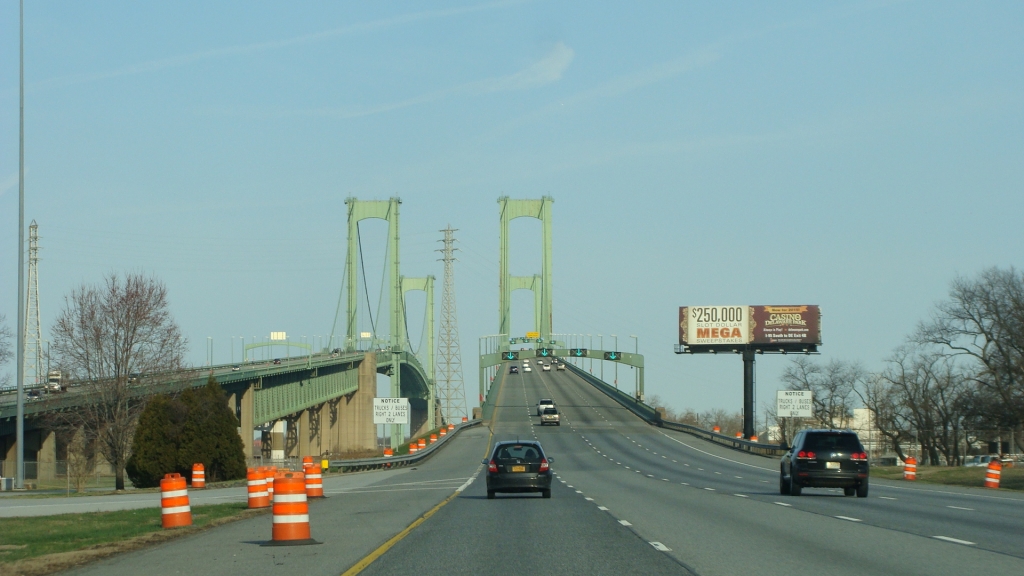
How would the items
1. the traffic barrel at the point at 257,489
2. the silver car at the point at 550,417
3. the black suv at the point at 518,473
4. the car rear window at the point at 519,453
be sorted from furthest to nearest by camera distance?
the silver car at the point at 550,417 → the car rear window at the point at 519,453 → the black suv at the point at 518,473 → the traffic barrel at the point at 257,489

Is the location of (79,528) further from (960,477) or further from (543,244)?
(543,244)

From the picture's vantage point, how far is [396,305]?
113625mm

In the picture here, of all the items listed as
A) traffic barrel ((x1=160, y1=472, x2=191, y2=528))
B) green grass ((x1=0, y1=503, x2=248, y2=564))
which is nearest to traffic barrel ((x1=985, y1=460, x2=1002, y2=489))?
green grass ((x1=0, y1=503, x2=248, y2=564))

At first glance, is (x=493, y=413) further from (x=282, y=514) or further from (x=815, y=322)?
(x=282, y=514)

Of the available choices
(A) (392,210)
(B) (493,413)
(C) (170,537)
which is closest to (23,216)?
(C) (170,537)

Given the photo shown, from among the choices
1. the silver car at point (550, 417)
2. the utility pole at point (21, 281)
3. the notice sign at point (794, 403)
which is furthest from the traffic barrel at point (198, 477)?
the silver car at point (550, 417)

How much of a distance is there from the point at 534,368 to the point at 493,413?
66011mm

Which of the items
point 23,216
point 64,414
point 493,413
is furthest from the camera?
point 493,413

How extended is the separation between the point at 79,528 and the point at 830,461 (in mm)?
17444

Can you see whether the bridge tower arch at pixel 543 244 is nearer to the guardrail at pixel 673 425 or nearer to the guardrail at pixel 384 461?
the guardrail at pixel 673 425

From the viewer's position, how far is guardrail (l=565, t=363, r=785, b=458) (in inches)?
2670

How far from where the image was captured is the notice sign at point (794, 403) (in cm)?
7650

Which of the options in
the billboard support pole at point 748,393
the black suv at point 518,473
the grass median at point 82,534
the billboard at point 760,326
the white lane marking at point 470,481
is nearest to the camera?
the grass median at point 82,534

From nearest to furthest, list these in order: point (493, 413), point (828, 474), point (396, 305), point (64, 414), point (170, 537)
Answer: point (170, 537)
point (828, 474)
point (64, 414)
point (493, 413)
point (396, 305)
